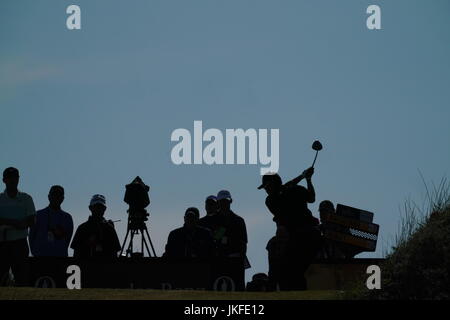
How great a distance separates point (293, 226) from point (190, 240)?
1801 millimetres

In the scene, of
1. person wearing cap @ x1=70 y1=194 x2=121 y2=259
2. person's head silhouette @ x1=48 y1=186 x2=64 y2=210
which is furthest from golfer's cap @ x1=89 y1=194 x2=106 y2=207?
person's head silhouette @ x1=48 y1=186 x2=64 y2=210

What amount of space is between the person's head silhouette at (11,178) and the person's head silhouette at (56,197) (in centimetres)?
102

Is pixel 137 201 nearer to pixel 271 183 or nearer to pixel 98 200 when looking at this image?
pixel 98 200

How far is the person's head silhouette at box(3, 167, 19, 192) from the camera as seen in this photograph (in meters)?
14.4

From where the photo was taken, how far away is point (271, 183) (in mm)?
15031

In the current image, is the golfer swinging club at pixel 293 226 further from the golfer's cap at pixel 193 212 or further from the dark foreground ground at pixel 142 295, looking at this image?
the dark foreground ground at pixel 142 295

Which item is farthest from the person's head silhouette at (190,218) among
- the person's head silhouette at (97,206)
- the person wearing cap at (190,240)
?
the person's head silhouette at (97,206)

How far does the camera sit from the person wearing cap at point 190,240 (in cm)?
1555

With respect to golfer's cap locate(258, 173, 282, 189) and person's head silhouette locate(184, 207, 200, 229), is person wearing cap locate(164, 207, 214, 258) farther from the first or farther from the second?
golfer's cap locate(258, 173, 282, 189)

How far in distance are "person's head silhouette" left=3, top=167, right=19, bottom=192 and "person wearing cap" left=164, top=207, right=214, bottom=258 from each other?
2.66m

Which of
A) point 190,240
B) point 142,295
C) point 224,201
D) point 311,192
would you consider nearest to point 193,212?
point 190,240

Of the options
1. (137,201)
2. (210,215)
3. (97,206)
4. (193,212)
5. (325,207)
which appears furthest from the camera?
(137,201)
